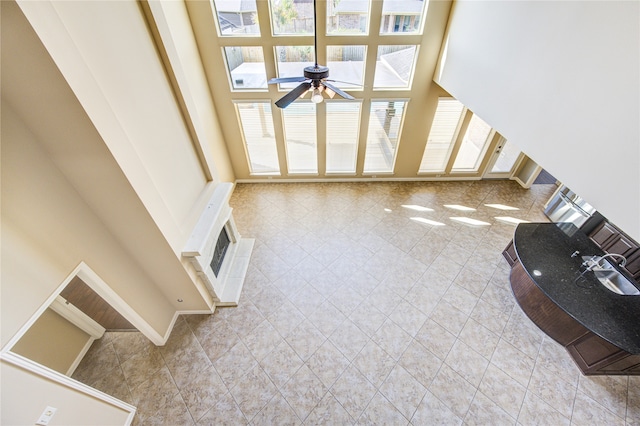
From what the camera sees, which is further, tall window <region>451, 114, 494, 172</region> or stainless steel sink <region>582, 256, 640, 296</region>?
tall window <region>451, 114, 494, 172</region>

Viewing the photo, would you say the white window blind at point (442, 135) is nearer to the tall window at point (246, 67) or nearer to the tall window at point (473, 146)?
the tall window at point (473, 146)

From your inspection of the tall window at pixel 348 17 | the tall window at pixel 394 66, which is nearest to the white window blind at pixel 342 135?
the tall window at pixel 394 66

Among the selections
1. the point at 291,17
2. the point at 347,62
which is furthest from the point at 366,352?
the point at 291,17

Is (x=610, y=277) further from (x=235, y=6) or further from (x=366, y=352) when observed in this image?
(x=235, y=6)

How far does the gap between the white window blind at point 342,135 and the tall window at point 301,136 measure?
369mm

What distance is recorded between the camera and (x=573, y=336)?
11.2ft

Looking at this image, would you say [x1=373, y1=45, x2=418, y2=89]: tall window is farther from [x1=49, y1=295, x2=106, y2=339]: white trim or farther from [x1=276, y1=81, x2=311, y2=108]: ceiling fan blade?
[x1=49, y1=295, x2=106, y2=339]: white trim

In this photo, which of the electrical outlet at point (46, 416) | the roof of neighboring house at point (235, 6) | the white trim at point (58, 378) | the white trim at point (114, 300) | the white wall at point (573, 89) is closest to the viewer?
the white trim at point (58, 378)

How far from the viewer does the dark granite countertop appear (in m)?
3.06

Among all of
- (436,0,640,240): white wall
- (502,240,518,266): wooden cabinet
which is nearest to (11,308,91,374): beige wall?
(436,0,640,240): white wall

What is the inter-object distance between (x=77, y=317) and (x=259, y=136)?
4.53 metres

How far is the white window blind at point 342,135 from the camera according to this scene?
5582mm

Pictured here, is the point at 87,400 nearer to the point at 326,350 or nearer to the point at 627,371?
the point at 326,350

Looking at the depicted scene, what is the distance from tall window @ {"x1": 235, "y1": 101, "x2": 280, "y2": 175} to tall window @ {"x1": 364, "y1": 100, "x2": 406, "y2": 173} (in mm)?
2317
